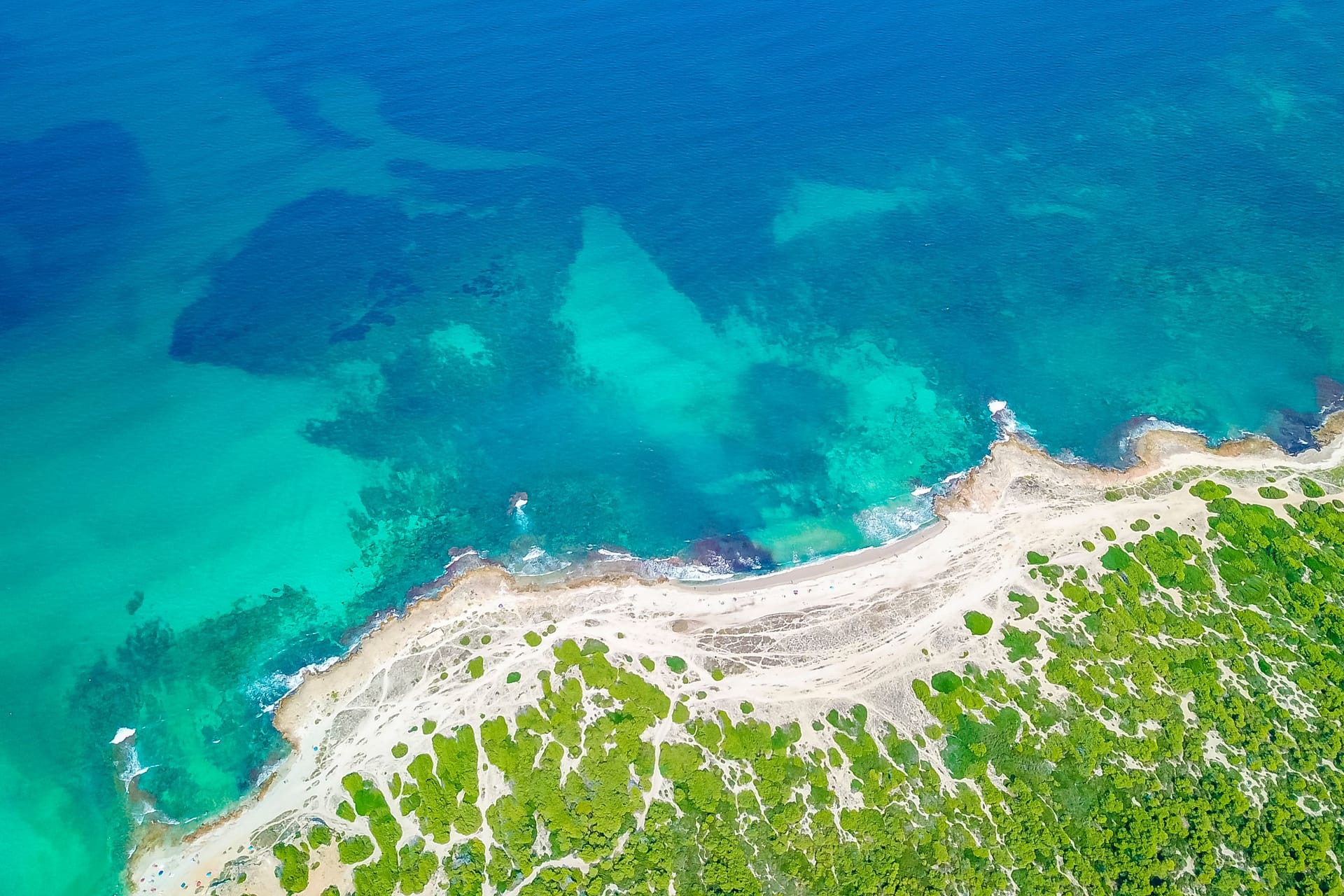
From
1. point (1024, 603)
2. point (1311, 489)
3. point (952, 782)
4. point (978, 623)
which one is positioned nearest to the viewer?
point (952, 782)

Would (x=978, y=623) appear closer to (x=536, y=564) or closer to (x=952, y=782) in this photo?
(x=952, y=782)

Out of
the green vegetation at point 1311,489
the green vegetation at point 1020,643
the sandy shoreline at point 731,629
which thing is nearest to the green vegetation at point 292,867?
the sandy shoreline at point 731,629

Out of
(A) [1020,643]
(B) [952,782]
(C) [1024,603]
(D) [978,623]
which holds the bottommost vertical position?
(B) [952,782]

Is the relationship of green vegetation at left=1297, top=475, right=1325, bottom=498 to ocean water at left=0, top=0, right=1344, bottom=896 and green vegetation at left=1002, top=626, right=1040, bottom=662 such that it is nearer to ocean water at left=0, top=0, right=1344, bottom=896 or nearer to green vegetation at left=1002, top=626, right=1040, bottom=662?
ocean water at left=0, top=0, right=1344, bottom=896

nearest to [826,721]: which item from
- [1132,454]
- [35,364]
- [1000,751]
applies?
[1000,751]

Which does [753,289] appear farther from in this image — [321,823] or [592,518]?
[321,823]

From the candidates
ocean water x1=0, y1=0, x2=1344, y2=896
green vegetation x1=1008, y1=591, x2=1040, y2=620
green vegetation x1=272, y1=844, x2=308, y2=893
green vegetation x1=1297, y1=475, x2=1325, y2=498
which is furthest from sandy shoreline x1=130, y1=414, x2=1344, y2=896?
ocean water x1=0, y1=0, x2=1344, y2=896

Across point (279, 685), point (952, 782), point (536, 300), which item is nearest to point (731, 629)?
point (952, 782)

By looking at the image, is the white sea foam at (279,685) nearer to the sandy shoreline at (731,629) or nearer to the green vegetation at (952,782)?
the sandy shoreline at (731,629)
